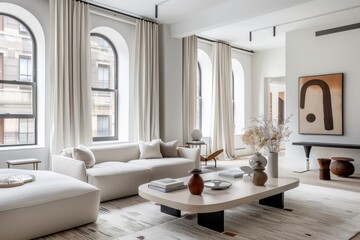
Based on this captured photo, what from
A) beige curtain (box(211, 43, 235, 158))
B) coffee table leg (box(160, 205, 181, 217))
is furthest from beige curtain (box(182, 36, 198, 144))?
coffee table leg (box(160, 205, 181, 217))

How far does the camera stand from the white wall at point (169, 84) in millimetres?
6391

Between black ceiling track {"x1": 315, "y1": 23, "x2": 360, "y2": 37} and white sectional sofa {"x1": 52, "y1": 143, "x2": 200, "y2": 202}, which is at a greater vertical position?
black ceiling track {"x1": 315, "y1": 23, "x2": 360, "y2": 37}

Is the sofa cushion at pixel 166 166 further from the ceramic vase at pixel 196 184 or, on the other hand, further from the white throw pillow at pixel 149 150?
the ceramic vase at pixel 196 184

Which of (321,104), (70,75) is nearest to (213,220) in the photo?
(70,75)

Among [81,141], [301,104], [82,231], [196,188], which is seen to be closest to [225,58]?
[301,104]

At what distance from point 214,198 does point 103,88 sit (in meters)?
3.92

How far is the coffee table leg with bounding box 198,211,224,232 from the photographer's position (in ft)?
9.76

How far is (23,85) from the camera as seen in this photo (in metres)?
5.00

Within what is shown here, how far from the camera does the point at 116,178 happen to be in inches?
161

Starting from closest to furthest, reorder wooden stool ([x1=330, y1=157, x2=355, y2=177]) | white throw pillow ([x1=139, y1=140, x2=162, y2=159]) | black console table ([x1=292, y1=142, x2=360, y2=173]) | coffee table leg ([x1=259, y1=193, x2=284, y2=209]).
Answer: coffee table leg ([x1=259, y1=193, x2=284, y2=209]) → white throw pillow ([x1=139, y1=140, x2=162, y2=159]) → wooden stool ([x1=330, y1=157, x2=355, y2=177]) → black console table ([x1=292, y1=142, x2=360, y2=173])

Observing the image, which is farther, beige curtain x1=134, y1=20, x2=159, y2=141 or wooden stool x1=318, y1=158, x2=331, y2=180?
beige curtain x1=134, y1=20, x2=159, y2=141

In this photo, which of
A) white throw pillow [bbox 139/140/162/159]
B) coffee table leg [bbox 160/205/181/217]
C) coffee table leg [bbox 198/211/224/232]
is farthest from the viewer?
white throw pillow [bbox 139/140/162/159]

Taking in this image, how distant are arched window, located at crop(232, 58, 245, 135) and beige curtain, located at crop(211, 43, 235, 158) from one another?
93 cm

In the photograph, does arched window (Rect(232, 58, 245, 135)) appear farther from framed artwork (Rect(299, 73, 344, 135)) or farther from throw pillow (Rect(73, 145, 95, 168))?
throw pillow (Rect(73, 145, 95, 168))
